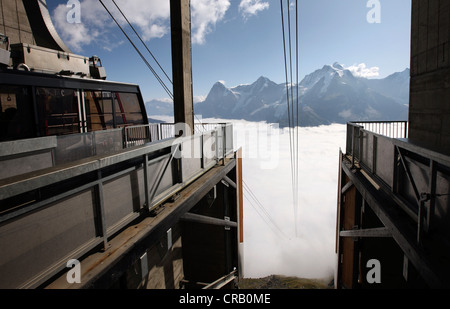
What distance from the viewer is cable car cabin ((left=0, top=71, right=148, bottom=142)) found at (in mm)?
7277

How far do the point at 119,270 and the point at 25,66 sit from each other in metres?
9.11

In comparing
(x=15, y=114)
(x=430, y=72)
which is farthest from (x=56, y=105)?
(x=430, y=72)

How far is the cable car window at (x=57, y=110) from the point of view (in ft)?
26.7

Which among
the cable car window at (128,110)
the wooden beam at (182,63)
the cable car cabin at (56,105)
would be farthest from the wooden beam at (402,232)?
the cable car window at (128,110)

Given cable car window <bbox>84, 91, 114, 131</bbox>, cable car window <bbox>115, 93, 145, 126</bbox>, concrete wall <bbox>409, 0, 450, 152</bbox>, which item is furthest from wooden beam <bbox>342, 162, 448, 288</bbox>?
cable car window <bbox>115, 93, 145, 126</bbox>

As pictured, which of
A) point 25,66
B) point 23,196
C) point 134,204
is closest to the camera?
point 23,196

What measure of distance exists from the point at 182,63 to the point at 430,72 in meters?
6.42

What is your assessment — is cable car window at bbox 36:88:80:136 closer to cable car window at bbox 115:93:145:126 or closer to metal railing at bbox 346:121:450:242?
cable car window at bbox 115:93:145:126

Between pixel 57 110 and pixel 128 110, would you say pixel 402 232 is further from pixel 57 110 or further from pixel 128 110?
pixel 128 110

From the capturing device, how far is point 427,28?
6.39 metres

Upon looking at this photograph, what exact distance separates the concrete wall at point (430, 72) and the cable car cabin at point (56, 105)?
10693mm

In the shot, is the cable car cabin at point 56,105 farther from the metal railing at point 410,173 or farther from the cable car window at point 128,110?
the metal railing at point 410,173
